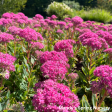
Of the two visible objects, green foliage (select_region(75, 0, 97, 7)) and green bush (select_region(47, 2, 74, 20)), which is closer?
green bush (select_region(47, 2, 74, 20))

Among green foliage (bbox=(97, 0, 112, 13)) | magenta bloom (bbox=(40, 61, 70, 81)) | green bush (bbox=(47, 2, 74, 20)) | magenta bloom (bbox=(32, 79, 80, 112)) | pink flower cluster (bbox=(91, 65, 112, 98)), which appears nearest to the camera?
magenta bloom (bbox=(32, 79, 80, 112))

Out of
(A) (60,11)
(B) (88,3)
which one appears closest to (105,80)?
(A) (60,11)

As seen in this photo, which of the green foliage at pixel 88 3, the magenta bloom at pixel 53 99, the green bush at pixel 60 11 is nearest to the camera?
the magenta bloom at pixel 53 99

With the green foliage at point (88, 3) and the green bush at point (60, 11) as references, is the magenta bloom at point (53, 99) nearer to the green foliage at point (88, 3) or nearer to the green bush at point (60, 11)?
the green bush at point (60, 11)

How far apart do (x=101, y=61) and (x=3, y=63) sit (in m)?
2.58

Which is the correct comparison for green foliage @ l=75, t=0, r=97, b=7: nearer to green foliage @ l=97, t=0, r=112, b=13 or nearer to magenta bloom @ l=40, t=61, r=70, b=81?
green foliage @ l=97, t=0, r=112, b=13

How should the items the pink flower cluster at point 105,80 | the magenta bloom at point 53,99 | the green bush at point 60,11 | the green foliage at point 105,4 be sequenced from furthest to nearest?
1. the green foliage at point 105,4
2. the green bush at point 60,11
3. the pink flower cluster at point 105,80
4. the magenta bloom at point 53,99

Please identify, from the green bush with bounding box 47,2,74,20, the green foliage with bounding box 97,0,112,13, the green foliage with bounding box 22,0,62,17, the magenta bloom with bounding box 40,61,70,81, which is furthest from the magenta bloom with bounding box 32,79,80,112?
the green foliage with bounding box 97,0,112,13

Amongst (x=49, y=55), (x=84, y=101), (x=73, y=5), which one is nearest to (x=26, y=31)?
(x=49, y=55)

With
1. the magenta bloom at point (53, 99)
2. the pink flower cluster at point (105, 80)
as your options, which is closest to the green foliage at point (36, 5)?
the pink flower cluster at point (105, 80)

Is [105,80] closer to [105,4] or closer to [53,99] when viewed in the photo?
[53,99]

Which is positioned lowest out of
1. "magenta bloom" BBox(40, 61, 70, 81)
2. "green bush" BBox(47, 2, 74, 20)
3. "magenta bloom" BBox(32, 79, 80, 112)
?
"magenta bloom" BBox(32, 79, 80, 112)

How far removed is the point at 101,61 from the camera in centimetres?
340

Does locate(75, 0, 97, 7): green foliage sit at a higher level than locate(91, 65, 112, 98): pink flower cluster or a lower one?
higher
